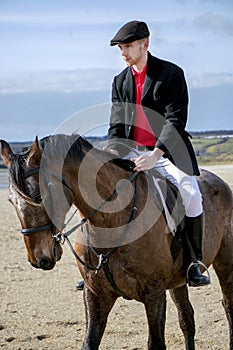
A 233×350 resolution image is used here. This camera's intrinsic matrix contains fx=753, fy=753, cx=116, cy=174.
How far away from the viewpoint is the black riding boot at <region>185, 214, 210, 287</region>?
646 centimetres

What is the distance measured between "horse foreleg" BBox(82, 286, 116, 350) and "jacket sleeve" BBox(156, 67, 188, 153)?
1.31 m

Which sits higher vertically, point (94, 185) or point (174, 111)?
point (174, 111)

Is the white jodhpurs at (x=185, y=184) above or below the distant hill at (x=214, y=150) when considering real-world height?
above

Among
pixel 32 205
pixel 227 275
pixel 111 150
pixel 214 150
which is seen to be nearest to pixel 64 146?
pixel 32 205

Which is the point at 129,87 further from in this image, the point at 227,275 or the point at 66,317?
the point at 66,317

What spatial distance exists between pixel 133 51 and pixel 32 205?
5.47 feet

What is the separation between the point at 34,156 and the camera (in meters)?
5.32

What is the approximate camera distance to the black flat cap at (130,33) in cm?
596

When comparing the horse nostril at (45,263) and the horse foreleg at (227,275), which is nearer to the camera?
the horse nostril at (45,263)

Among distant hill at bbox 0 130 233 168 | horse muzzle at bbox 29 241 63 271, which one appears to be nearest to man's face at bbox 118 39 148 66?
horse muzzle at bbox 29 241 63 271

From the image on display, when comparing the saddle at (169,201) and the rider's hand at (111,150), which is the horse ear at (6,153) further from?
the rider's hand at (111,150)

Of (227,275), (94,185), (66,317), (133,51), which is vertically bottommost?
(66,317)

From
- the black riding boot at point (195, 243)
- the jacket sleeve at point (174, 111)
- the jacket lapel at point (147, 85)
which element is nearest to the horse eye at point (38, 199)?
the jacket sleeve at point (174, 111)

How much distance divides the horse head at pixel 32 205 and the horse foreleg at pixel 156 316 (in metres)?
0.94
